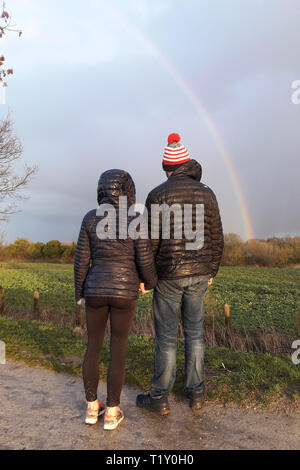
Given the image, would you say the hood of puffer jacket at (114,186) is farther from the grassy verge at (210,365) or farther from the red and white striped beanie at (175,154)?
the grassy verge at (210,365)

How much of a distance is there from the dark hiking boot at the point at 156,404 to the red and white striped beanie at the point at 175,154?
2396 mm

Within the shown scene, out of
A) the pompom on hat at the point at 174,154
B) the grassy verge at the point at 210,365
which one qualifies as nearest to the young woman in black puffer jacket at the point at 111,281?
the pompom on hat at the point at 174,154

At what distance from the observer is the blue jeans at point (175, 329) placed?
3842mm

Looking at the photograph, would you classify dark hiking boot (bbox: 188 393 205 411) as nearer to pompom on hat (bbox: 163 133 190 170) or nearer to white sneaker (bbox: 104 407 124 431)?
white sneaker (bbox: 104 407 124 431)

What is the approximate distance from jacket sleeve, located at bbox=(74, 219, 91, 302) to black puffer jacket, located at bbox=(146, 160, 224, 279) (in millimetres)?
707

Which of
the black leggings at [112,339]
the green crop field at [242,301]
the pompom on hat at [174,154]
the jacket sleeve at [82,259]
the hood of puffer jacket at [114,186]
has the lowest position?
the green crop field at [242,301]

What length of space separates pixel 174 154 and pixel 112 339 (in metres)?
1.94

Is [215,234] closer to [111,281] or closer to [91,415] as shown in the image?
[111,281]

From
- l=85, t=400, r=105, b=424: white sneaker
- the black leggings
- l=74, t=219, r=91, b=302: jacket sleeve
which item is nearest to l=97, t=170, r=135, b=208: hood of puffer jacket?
l=74, t=219, r=91, b=302: jacket sleeve

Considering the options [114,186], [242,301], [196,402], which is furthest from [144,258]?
[242,301]

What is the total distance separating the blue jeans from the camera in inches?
151

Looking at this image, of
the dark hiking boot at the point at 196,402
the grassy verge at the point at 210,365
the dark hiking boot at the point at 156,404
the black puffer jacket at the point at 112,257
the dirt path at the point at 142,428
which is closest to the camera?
the dirt path at the point at 142,428
